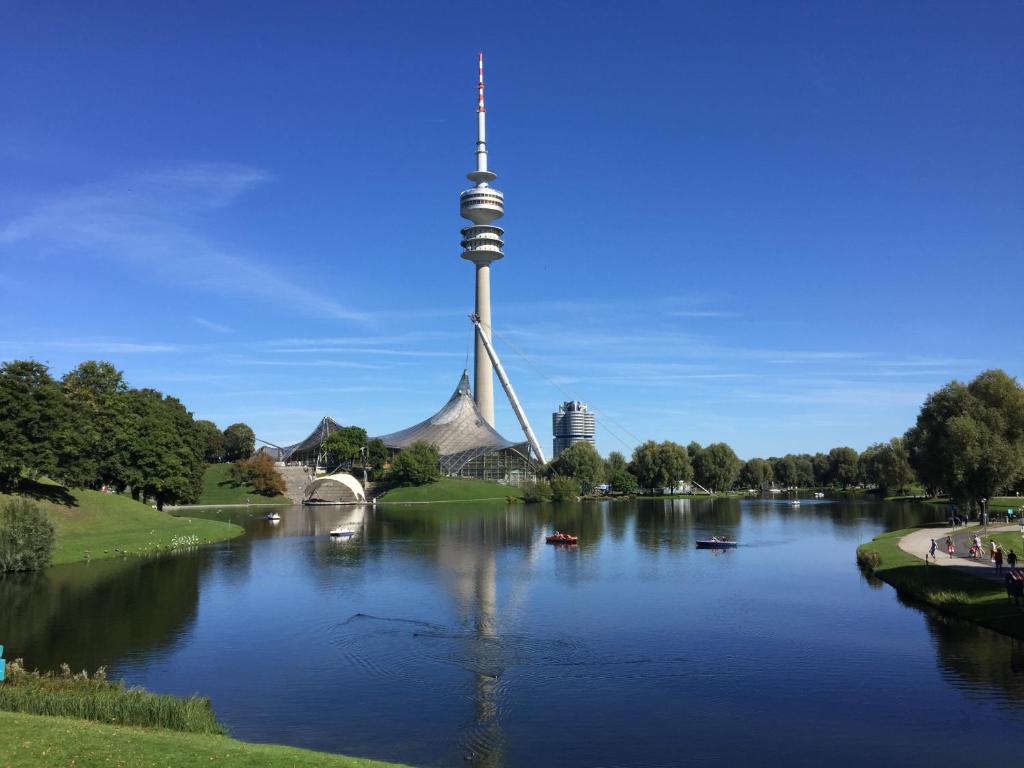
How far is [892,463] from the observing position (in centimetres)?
9844

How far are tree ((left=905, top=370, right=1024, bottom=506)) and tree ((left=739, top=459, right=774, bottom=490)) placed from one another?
84099 millimetres

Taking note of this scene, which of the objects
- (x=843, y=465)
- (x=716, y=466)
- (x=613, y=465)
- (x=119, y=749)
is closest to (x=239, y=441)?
(x=613, y=465)

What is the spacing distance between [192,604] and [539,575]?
52.0 feet

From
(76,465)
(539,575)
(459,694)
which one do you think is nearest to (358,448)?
(76,465)

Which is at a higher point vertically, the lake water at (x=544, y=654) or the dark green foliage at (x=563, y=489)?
the dark green foliage at (x=563, y=489)

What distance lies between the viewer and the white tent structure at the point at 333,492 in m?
101

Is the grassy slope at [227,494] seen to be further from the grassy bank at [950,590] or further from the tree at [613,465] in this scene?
the grassy bank at [950,590]

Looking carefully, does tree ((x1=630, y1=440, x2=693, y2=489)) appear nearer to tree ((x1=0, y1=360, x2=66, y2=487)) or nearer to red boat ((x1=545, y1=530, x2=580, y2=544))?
red boat ((x1=545, y1=530, x2=580, y2=544))

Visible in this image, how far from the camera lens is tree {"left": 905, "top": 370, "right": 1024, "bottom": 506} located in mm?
50250

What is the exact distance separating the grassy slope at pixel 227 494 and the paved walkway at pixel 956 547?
244 ft

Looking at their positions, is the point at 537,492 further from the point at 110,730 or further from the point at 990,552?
A: the point at 110,730

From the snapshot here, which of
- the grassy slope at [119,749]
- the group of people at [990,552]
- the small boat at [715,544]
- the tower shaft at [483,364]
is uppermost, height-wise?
the tower shaft at [483,364]

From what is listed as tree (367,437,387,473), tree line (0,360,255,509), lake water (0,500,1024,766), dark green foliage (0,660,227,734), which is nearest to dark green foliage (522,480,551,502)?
tree (367,437,387,473)

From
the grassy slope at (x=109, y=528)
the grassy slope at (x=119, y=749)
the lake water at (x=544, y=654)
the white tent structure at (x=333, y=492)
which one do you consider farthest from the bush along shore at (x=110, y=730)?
the white tent structure at (x=333, y=492)
